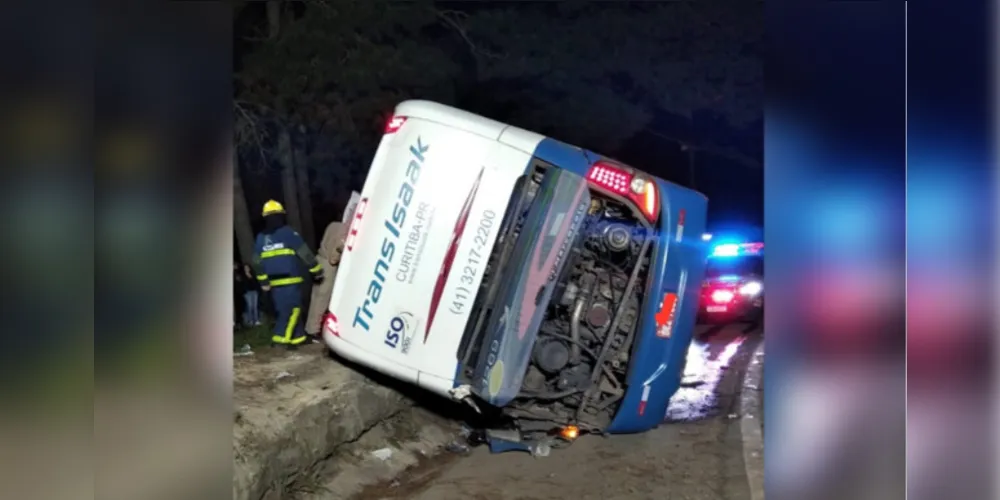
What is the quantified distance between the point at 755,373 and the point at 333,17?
169 inches

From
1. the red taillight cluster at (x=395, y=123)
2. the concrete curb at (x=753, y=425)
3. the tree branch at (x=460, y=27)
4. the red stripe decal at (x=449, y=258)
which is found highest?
the tree branch at (x=460, y=27)

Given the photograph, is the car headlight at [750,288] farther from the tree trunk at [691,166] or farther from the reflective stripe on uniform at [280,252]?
the reflective stripe on uniform at [280,252]

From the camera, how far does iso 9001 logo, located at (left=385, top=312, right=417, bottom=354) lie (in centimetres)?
444

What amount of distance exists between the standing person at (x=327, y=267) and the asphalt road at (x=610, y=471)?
5.04 ft

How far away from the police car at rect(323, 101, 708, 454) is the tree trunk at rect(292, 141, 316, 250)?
3862 millimetres

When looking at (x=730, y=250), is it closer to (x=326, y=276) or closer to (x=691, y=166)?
(x=691, y=166)

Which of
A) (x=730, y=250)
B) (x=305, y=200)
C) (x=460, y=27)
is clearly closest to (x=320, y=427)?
(x=460, y=27)

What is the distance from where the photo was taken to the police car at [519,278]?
440cm

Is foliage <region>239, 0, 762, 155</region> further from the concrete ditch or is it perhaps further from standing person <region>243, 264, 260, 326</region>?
the concrete ditch

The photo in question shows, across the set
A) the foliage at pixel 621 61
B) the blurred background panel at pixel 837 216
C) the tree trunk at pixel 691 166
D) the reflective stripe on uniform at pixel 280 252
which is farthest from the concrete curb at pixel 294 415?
the tree trunk at pixel 691 166

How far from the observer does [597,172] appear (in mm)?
4570

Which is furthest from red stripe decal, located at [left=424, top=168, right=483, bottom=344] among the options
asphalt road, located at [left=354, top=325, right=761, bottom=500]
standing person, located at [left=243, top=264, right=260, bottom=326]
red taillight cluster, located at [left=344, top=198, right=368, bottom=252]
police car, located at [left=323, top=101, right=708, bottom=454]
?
standing person, located at [left=243, top=264, right=260, bottom=326]

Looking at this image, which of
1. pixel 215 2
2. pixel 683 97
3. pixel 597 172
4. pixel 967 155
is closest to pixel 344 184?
pixel 683 97

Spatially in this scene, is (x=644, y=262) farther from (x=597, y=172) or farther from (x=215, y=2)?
(x=215, y=2)
